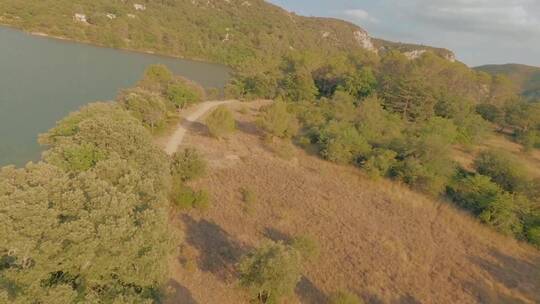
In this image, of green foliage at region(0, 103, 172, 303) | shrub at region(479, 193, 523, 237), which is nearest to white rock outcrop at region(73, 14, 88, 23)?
green foliage at region(0, 103, 172, 303)

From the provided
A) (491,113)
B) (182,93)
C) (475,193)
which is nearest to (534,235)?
(475,193)

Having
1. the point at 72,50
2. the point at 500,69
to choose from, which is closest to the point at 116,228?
the point at 72,50

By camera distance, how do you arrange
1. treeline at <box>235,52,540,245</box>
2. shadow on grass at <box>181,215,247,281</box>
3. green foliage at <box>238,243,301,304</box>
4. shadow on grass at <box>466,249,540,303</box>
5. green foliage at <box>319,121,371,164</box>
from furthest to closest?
green foliage at <box>319,121,371,164</box> < treeline at <box>235,52,540,245</box> < shadow on grass at <box>466,249,540,303</box> < shadow on grass at <box>181,215,247,281</box> < green foliage at <box>238,243,301,304</box>

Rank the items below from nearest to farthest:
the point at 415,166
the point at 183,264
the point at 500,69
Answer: the point at 183,264 → the point at 415,166 → the point at 500,69

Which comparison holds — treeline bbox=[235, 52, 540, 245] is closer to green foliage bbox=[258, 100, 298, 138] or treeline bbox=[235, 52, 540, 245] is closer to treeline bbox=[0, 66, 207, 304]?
green foliage bbox=[258, 100, 298, 138]

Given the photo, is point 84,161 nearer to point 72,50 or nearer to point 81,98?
point 81,98

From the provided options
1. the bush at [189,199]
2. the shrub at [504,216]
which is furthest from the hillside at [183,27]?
the shrub at [504,216]
